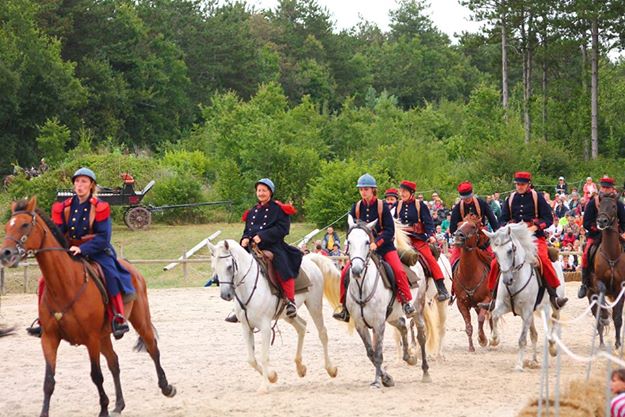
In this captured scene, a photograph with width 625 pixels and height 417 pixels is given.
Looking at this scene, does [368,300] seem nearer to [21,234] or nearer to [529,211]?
[529,211]

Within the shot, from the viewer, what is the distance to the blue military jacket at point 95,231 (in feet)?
38.9

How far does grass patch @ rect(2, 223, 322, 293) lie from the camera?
30719 mm

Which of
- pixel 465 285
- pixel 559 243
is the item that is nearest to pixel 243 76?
pixel 559 243

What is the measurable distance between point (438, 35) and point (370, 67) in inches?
668

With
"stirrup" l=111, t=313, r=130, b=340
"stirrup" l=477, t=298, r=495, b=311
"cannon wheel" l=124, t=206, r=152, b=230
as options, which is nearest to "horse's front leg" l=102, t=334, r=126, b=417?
"stirrup" l=111, t=313, r=130, b=340

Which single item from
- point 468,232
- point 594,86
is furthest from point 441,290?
point 594,86

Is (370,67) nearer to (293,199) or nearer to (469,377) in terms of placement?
(293,199)

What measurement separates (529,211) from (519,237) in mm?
1278

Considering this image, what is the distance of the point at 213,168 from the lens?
172ft

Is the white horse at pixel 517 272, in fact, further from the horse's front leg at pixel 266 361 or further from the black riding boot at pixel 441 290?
the horse's front leg at pixel 266 361

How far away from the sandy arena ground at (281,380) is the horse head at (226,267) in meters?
1.28

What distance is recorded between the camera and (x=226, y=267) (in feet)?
42.8

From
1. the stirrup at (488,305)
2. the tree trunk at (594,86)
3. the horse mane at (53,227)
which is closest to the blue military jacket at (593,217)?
the stirrup at (488,305)

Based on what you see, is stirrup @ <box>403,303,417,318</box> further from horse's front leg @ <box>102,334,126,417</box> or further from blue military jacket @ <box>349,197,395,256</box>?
horse's front leg @ <box>102,334,126,417</box>
